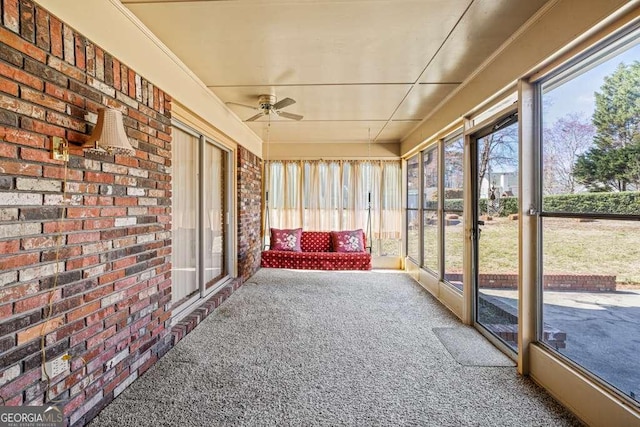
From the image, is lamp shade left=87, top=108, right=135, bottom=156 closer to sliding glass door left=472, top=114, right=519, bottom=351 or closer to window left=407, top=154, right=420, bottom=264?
sliding glass door left=472, top=114, right=519, bottom=351

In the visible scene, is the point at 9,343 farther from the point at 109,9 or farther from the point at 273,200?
the point at 273,200

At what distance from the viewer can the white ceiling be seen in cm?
202

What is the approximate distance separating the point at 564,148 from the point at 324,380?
229 cm

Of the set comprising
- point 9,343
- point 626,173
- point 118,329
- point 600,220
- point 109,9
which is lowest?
point 118,329

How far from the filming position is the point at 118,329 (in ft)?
6.52

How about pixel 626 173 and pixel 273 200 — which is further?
pixel 273 200

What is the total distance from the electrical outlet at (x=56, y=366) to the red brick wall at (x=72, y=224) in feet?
0.11

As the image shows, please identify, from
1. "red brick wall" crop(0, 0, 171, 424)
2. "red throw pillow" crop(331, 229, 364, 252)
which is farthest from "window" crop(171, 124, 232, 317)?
"red throw pillow" crop(331, 229, 364, 252)

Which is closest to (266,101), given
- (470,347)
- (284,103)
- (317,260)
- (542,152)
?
(284,103)

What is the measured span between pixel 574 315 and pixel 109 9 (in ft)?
11.8

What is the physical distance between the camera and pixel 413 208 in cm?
573

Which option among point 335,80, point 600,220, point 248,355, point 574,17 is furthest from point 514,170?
point 248,355

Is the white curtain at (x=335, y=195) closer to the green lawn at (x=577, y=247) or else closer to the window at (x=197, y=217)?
the window at (x=197, y=217)

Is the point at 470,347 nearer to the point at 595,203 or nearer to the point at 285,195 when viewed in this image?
the point at 595,203
